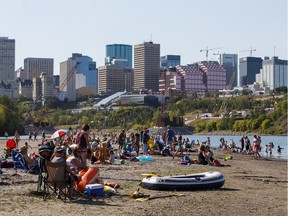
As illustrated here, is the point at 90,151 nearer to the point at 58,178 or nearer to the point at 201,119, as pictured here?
the point at 58,178

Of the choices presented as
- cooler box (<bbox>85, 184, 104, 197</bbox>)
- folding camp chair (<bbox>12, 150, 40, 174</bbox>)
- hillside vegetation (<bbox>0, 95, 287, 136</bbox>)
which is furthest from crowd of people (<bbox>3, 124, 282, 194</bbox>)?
hillside vegetation (<bbox>0, 95, 287, 136</bbox>)

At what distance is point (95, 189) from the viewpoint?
14.4 m

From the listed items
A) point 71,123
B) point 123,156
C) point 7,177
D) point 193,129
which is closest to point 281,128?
point 193,129

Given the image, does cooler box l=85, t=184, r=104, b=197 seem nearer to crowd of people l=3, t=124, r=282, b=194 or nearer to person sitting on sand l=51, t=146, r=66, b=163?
crowd of people l=3, t=124, r=282, b=194

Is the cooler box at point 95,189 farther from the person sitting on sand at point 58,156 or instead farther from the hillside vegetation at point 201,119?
the hillside vegetation at point 201,119

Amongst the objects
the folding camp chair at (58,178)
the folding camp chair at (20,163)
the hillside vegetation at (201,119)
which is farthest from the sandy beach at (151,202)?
the hillside vegetation at (201,119)

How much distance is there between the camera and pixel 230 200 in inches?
602

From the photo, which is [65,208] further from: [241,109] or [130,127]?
[241,109]

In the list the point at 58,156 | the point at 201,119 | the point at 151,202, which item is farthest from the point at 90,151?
the point at 201,119

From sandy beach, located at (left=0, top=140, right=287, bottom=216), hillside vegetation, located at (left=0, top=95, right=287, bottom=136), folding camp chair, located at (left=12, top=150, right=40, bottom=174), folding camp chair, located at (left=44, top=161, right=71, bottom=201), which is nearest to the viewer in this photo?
sandy beach, located at (left=0, top=140, right=287, bottom=216)

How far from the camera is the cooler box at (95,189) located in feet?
47.0

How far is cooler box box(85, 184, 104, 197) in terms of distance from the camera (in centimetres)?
1432

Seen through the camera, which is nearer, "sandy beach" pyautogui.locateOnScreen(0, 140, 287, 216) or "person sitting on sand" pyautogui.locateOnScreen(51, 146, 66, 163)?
"sandy beach" pyautogui.locateOnScreen(0, 140, 287, 216)

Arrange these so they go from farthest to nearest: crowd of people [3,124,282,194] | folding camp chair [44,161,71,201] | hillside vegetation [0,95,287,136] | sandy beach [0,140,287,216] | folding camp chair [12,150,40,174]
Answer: hillside vegetation [0,95,287,136]
folding camp chair [12,150,40,174]
crowd of people [3,124,282,194]
folding camp chair [44,161,71,201]
sandy beach [0,140,287,216]
